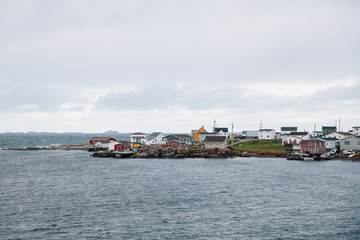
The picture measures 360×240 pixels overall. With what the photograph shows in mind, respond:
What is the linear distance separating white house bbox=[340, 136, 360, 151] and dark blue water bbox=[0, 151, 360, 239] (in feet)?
98.9

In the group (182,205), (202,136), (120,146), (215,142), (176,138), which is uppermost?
(202,136)

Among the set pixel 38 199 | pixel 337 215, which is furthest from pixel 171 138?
pixel 337 215

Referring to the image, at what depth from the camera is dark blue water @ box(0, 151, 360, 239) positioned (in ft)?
91.8

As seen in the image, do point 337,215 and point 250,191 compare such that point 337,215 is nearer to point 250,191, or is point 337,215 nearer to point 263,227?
point 263,227

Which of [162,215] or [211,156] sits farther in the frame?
[211,156]

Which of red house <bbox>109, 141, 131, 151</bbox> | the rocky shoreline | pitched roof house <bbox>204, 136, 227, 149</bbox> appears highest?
pitched roof house <bbox>204, 136, 227, 149</bbox>

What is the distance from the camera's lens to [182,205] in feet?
120

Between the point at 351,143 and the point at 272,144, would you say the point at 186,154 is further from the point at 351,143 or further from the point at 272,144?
the point at 351,143

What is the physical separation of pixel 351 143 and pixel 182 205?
6784 centimetres

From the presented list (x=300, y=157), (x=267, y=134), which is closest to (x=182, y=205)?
(x=300, y=157)

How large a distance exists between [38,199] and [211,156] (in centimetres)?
5789

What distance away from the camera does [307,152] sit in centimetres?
8338

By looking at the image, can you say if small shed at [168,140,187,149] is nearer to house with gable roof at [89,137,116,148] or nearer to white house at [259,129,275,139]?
house with gable roof at [89,137,116,148]

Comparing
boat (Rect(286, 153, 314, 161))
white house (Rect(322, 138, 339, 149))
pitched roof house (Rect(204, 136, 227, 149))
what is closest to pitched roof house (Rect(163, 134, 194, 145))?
pitched roof house (Rect(204, 136, 227, 149))
